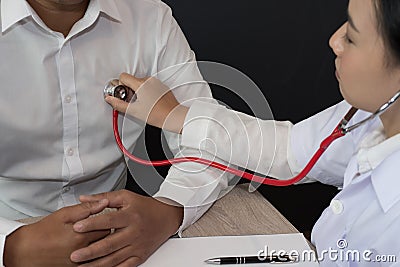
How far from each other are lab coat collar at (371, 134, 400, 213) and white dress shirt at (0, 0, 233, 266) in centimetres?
42

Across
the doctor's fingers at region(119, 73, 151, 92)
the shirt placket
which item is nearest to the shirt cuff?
the doctor's fingers at region(119, 73, 151, 92)

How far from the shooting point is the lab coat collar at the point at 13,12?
4.60 ft

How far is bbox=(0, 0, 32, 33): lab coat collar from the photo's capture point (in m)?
1.40

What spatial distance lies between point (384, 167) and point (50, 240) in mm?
590

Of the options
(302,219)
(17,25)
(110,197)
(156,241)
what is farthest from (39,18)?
(302,219)

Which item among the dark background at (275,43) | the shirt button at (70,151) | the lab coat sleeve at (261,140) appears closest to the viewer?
the lab coat sleeve at (261,140)

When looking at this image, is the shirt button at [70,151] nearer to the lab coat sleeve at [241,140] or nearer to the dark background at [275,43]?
the lab coat sleeve at [241,140]

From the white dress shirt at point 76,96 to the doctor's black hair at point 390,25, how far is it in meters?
0.55

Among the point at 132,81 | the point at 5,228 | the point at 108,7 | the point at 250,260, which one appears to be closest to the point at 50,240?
the point at 5,228

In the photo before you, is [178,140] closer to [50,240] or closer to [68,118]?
[68,118]

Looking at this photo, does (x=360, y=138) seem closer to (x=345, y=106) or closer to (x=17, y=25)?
(x=345, y=106)

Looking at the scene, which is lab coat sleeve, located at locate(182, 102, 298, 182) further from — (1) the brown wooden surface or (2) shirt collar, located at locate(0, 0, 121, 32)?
(2) shirt collar, located at locate(0, 0, 121, 32)

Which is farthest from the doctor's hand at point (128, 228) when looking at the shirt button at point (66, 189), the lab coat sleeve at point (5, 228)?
the shirt button at point (66, 189)

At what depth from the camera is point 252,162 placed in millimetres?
1460
